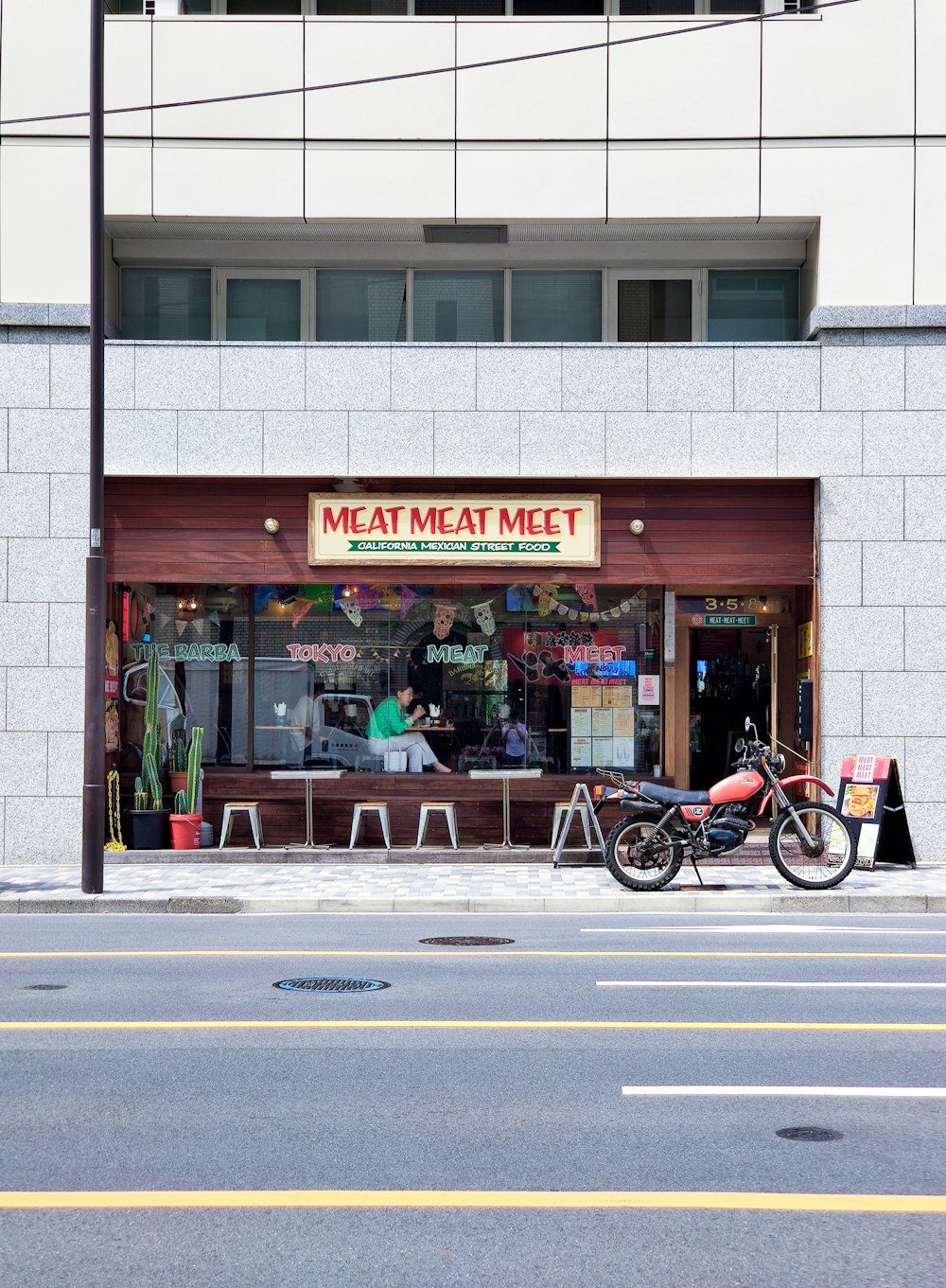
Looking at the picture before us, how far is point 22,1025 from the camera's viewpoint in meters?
8.10

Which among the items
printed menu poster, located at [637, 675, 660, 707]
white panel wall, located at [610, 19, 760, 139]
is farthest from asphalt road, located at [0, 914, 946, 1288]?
white panel wall, located at [610, 19, 760, 139]

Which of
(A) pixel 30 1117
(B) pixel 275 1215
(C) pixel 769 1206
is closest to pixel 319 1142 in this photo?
(B) pixel 275 1215

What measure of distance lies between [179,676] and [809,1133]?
525 inches

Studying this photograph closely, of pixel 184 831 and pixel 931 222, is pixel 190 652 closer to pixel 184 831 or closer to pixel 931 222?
pixel 184 831

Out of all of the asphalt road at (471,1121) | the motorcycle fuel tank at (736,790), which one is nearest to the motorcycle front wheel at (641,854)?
the motorcycle fuel tank at (736,790)

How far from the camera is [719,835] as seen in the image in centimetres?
1430

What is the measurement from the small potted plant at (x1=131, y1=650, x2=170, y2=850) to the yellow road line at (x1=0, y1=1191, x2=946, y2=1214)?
12430mm

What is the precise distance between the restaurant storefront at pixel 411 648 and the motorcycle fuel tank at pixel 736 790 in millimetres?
3669

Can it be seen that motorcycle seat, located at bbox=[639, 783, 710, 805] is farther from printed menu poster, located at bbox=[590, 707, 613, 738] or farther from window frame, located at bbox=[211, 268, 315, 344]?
window frame, located at bbox=[211, 268, 315, 344]

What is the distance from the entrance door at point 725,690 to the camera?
1831 centimetres

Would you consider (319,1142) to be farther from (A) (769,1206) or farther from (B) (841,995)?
(B) (841,995)

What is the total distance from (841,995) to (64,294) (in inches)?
498

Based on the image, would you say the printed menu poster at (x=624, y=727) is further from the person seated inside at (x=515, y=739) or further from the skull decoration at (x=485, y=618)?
the skull decoration at (x=485, y=618)

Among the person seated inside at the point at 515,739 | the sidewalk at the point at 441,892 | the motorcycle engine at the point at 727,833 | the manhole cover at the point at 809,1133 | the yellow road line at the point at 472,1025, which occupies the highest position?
the person seated inside at the point at 515,739
